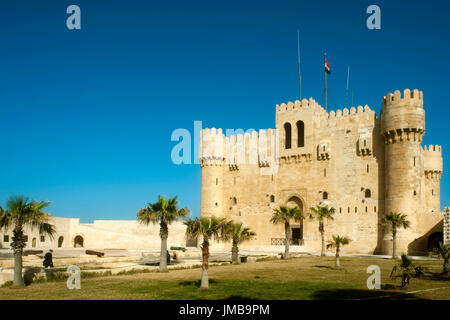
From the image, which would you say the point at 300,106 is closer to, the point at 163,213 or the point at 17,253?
the point at 163,213

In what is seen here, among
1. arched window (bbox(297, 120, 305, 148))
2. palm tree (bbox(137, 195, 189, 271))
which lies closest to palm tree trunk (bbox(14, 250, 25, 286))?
palm tree (bbox(137, 195, 189, 271))

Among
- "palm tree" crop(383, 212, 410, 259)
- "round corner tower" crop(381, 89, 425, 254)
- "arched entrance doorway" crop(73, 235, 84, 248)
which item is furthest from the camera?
"arched entrance doorway" crop(73, 235, 84, 248)

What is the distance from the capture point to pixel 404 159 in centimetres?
3344

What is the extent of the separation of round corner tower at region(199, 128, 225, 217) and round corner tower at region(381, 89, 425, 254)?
17.2m

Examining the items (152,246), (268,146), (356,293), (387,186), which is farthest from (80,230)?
(356,293)

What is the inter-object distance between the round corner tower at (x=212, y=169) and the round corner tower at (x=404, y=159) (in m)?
17.2

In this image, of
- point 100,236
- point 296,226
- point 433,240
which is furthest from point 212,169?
point 433,240

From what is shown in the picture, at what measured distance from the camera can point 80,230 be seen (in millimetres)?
44812

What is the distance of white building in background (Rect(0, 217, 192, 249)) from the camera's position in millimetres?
41625

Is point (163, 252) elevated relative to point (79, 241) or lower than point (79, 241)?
elevated

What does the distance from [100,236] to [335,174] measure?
24987 millimetres

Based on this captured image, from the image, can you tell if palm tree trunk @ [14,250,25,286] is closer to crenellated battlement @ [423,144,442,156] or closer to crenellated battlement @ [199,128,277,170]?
crenellated battlement @ [199,128,277,170]

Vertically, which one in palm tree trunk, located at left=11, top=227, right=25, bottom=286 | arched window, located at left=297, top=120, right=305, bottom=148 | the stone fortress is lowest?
palm tree trunk, located at left=11, top=227, right=25, bottom=286
